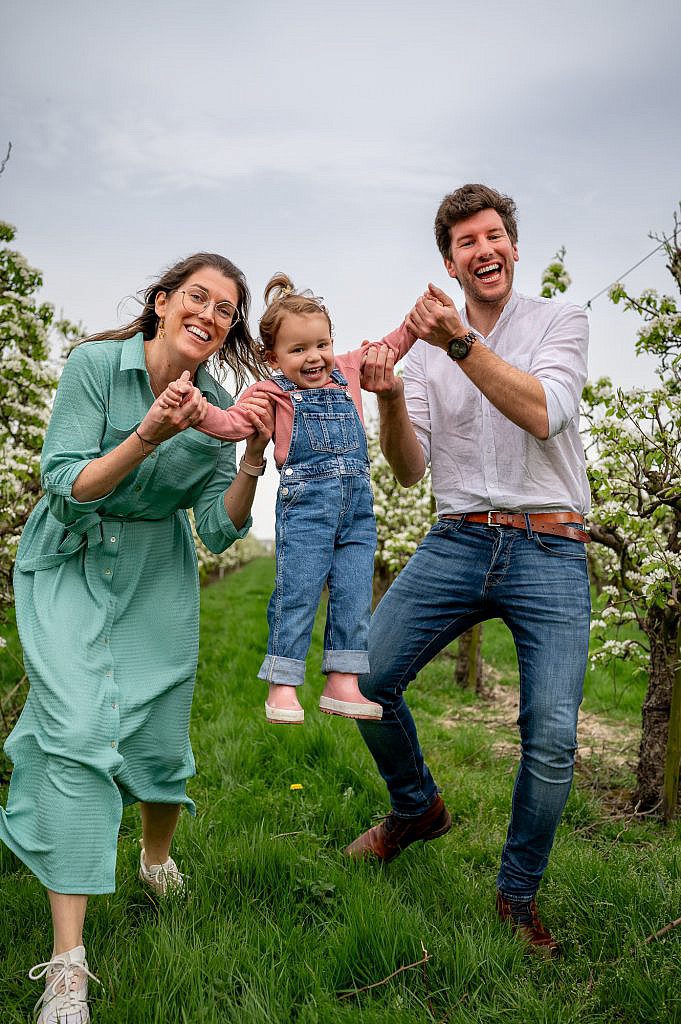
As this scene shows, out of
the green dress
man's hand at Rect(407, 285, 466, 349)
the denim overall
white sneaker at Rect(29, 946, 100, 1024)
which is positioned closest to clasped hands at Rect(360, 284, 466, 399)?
man's hand at Rect(407, 285, 466, 349)

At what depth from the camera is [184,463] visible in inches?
125

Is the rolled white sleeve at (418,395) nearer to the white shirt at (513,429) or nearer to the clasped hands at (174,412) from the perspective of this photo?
the white shirt at (513,429)

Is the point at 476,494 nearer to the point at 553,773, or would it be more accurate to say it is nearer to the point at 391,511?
the point at 553,773

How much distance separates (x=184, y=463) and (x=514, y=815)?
1800mm

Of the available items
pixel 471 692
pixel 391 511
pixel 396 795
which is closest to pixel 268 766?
pixel 396 795

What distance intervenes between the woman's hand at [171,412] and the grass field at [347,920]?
166 cm

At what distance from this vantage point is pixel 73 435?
2.95m

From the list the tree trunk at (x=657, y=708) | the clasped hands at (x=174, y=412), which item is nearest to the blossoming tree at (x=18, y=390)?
the clasped hands at (x=174, y=412)

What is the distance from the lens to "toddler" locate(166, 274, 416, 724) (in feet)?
9.61

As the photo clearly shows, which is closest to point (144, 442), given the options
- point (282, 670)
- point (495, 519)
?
point (282, 670)

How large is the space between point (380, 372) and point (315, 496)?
52 centimetres

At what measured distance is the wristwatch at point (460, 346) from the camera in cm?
306

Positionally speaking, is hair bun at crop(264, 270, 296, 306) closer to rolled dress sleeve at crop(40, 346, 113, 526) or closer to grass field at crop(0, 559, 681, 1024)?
rolled dress sleeve at crop(40, 346, 113, 526)

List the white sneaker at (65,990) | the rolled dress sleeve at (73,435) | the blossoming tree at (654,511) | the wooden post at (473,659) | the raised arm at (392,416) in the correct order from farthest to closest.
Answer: the wooden post at (473,659)
the blossoming tree at (654,511)
the raised arm at (392,416)
the rolled dress sleeve at (73,435)
the white sneaker at (65,990)
